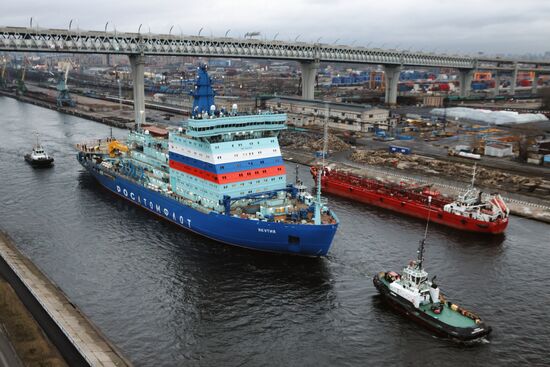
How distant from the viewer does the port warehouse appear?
9319 cm

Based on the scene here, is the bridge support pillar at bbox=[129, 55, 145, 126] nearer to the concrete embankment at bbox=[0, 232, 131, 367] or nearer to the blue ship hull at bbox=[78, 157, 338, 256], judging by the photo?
the blue ship hull at bbox=[78, 157, 338, 256]

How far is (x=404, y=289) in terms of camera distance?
29.5 meters

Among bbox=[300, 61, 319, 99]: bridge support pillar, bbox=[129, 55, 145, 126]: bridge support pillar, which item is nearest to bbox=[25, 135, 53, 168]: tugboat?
bbox=[129, 55, 145, 126]: bridge support pillar

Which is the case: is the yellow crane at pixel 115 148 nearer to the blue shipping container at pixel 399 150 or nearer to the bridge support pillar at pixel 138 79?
the bridge support pillar at pixel 138 79

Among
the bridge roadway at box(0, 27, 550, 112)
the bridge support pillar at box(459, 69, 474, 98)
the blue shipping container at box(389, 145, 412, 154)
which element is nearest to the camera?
the blue shipping container at box(389, 145, 412, 154)

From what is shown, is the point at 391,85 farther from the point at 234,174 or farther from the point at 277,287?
the point at 277,287

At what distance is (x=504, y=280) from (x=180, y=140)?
98.3ft

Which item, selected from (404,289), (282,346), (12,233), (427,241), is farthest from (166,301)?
(427,241)

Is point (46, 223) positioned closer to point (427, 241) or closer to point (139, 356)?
point (139, 356)

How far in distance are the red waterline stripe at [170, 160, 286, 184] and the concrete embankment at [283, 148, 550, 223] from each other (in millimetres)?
21842

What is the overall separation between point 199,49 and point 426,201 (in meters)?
62.4

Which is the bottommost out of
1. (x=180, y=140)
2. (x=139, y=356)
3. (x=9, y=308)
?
(x=139, y=356)

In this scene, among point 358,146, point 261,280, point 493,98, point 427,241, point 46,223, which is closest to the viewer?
point 261,280

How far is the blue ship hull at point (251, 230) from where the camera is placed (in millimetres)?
35625
